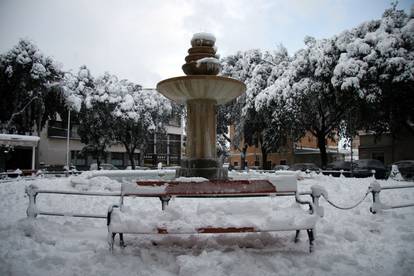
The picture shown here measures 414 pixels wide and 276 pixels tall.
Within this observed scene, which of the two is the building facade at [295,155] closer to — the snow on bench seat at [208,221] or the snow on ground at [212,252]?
the snow on ground at [212,252]

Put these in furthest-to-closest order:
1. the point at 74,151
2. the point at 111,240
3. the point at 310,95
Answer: the point at 74,151, the point at 310,95, the point at 111,240

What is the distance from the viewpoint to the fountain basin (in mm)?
9086

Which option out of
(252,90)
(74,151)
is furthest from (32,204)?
(74,151)

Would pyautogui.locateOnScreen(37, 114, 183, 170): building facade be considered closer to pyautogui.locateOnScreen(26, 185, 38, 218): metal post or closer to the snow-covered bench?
pyautogui.locateOnScreen(26, 185, 38, 218): metal post

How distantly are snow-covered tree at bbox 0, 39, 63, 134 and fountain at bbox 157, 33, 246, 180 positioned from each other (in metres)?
21.1

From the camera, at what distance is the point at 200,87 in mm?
9320

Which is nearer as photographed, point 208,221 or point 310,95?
point 208,221

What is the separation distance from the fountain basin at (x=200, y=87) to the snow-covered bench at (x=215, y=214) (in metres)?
4.51

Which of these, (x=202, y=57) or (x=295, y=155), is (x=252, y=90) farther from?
(x=295, y=155)

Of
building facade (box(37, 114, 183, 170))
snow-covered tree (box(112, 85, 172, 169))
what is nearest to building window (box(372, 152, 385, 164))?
building facade (box(37, 114, 183, 170))

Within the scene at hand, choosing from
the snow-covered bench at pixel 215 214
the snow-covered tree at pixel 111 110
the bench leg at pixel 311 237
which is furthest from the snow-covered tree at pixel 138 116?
the bench leg at pixel 311 237

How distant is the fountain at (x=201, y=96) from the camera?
927 centimetres

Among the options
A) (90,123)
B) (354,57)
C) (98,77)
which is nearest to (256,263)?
(354,57)

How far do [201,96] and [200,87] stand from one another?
0.49 m
